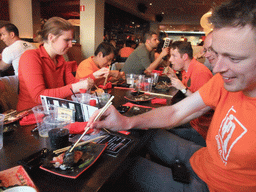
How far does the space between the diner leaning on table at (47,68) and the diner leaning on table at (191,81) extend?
1.09 m

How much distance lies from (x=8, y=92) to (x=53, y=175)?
4.45ft

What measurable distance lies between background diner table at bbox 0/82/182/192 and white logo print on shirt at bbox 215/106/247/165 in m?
0.42

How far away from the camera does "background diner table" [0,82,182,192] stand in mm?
639

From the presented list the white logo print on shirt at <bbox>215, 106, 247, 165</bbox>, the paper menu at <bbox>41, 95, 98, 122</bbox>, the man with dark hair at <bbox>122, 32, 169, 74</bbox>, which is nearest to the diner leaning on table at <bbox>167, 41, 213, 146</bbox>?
the white logo print on shirt at <bbox>215, 106, 247, 165</bbox>

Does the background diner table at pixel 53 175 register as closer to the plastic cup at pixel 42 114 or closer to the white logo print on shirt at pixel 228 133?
the plastic cup at pixel 42 114

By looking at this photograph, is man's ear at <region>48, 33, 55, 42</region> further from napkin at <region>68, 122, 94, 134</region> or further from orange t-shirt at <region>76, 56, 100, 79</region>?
napkin at <region>68, 122, 94, 134</region>

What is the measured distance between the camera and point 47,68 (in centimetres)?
177

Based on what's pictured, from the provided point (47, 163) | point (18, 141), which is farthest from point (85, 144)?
point (18, 141)

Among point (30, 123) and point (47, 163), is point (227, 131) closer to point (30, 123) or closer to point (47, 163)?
point (47, 163)

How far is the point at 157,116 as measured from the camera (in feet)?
4.01

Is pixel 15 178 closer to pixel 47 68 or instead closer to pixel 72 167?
pixel 72 167

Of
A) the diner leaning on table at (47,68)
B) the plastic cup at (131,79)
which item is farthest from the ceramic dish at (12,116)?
the plastic cup at (131,79)

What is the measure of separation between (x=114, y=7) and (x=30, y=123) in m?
7.68

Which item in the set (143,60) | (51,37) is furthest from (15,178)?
(143,60)
